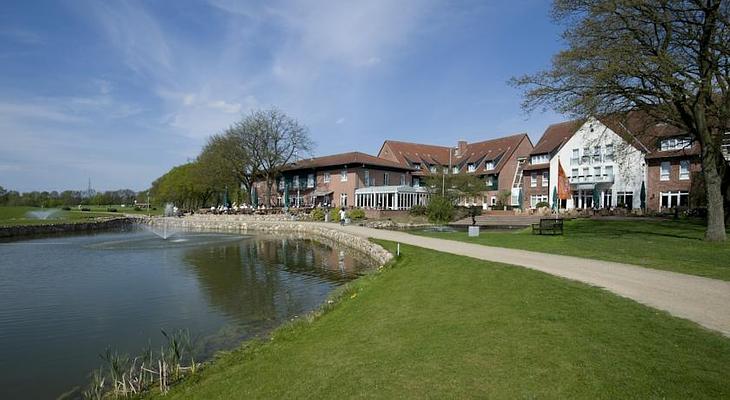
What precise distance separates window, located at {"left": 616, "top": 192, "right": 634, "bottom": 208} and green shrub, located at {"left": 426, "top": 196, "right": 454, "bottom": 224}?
16301 millimetres

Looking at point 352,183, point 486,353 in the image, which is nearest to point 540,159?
point 352,183

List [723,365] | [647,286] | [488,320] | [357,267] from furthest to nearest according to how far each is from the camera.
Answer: [357,267]
[647,286]
[488,320]
[723,365]

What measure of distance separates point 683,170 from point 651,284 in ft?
111

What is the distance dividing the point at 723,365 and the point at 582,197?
4241 centimetres

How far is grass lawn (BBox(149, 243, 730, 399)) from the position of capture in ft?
14.1

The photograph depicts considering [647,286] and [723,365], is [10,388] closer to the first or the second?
[723,365]

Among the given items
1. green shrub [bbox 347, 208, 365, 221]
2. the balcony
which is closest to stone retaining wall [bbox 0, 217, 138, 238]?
green shrub [bbox 347, 208, 365, 221]

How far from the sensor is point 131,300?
38.8ft

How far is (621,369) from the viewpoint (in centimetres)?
450

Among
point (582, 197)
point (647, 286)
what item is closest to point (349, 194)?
point (582, 197)

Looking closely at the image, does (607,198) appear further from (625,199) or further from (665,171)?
(665,171)

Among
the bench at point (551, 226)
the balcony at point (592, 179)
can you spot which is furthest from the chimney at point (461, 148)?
the bench at point (551, 226)

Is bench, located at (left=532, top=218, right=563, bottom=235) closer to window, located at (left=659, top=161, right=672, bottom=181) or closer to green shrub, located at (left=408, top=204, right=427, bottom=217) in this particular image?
green shrub, located at (left=408, top=204, right=427, bottom=217)

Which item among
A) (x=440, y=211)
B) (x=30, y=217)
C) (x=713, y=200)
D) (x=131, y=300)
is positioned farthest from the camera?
(x=30, y=217)
